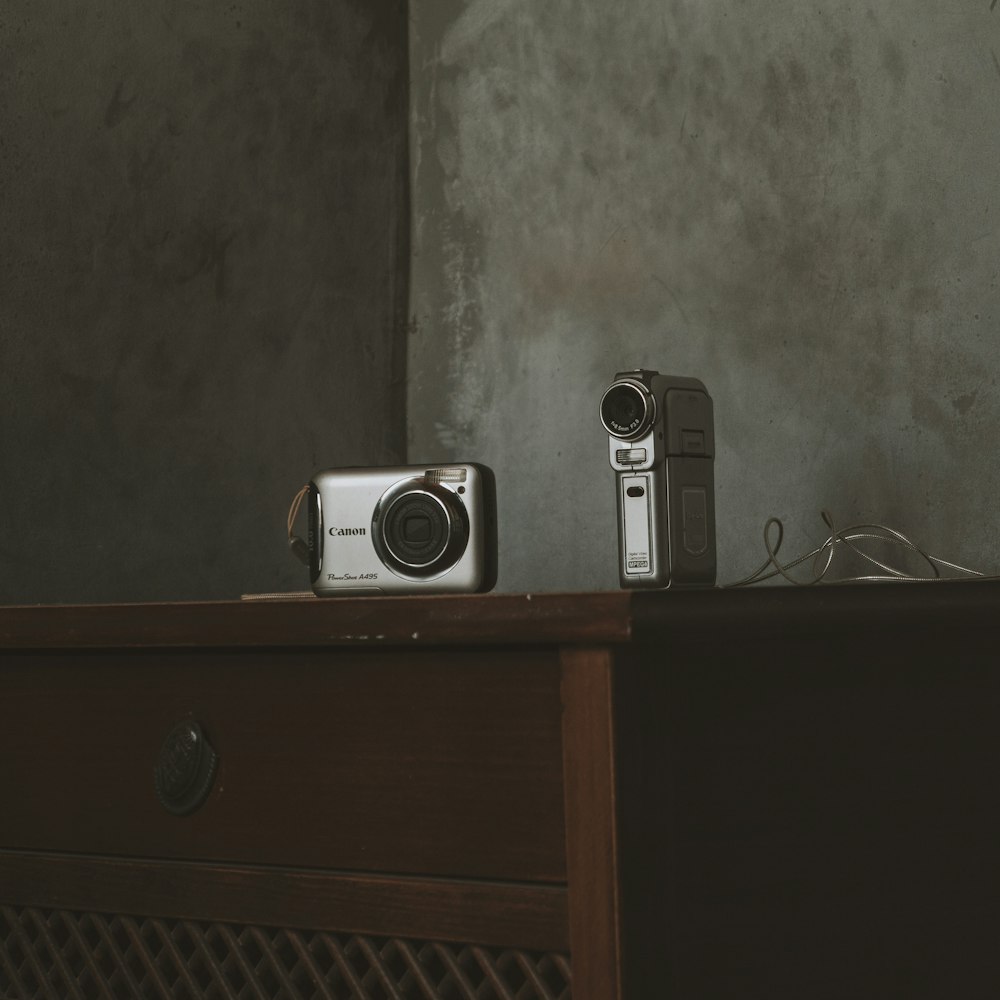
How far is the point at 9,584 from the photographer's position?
131 cm

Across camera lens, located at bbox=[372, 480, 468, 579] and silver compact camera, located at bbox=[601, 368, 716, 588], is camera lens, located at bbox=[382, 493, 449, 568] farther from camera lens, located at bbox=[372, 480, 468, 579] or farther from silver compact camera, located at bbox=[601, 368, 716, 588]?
silver compact camera, located at bbox=[601, 368, 716, 588]

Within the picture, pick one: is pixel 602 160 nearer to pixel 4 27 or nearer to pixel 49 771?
pixel 4 27

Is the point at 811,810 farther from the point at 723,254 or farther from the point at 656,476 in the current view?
the point at 723,254

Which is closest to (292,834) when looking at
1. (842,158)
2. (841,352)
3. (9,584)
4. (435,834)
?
(435,834)

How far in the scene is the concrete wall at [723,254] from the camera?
1240 mm

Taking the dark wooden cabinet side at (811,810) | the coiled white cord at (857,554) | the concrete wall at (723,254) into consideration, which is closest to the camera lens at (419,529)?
the dark wooden cabinet side at (811,810)

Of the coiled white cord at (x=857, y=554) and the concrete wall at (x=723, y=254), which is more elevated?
the concrete wall at (x=723, y=254)

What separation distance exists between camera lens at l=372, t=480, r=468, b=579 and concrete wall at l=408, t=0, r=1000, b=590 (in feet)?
1.76

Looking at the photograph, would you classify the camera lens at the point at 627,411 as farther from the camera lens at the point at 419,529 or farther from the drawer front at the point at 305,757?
the drawer front at the point at 305,757

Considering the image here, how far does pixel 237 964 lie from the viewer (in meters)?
0.82

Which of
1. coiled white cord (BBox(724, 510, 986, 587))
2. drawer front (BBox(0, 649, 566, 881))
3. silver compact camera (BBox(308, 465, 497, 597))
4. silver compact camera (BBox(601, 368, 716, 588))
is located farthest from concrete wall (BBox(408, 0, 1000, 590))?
drawer front (BBox(0, 649, 566, 881))

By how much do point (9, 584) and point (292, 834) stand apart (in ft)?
2.10

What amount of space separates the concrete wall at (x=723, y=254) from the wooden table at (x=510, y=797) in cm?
44

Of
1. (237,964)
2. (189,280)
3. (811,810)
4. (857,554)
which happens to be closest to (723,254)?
(857,554)
